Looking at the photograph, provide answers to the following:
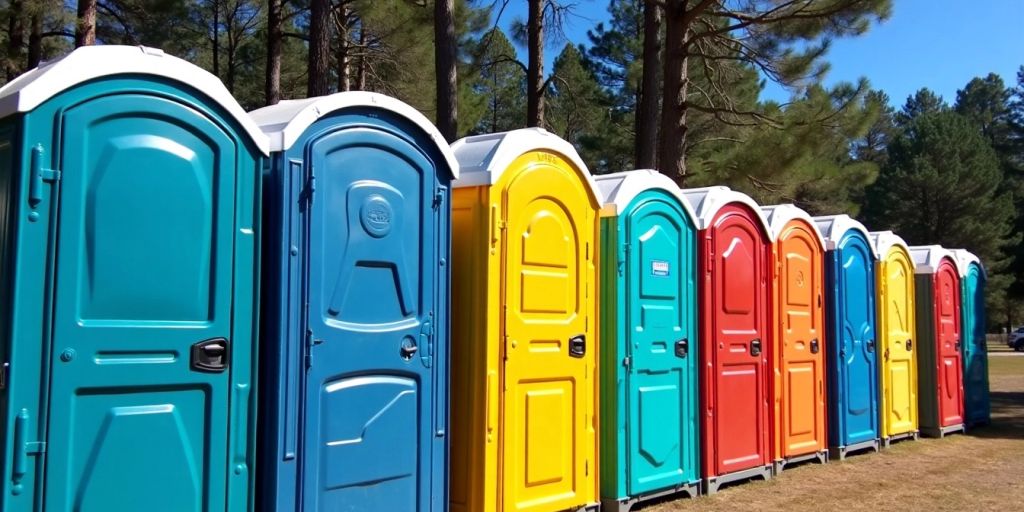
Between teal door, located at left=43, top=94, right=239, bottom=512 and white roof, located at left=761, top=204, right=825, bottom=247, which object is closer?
teal door, located at left=43, top=94, right=239, bottom=512

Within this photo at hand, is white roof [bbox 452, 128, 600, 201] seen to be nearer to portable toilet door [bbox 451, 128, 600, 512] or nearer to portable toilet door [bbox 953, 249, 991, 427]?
portable toilet door [bbox 451, 128, 600, 512]

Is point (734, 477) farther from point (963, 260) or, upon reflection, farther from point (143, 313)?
point (963, 260)

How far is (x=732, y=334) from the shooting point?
6.91 metres

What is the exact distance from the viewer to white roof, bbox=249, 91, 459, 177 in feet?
13.4

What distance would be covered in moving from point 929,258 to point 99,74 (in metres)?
8.97

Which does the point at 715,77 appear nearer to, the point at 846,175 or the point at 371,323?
the point at 846,175

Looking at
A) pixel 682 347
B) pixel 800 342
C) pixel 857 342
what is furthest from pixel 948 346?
pixel 682 347

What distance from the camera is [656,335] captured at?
6219mm

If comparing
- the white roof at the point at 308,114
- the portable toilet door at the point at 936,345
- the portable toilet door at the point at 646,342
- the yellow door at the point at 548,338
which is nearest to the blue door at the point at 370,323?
the white roof at the point at 308,114

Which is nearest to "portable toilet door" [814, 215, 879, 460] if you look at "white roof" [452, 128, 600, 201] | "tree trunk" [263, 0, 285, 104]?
"white roof" [452, 128, 600, 201]

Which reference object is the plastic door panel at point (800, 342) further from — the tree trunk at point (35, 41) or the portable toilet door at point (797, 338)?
the tree trunk at point (35, 41)

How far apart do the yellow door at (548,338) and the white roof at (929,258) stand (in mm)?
5729

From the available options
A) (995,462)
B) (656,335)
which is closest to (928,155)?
(995,462)

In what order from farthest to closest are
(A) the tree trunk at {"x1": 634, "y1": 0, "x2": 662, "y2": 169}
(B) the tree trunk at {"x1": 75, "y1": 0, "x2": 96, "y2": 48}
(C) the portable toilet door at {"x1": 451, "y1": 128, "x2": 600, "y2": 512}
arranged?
1. (B) the tree trunk at {"x1": 75, "y1": 0, "x2": 96, "y2": 48}
2. (A) the tree trunk at {"x1": 634, "y1": 0, "x2": 662, "y2": 169}
3. (C) the portable toilet door at {"x1": 451, "y1": 128, "x2": 600, "y2": 512}
